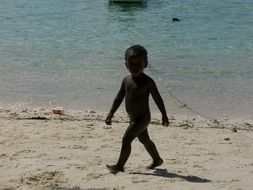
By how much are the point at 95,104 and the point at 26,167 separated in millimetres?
4550

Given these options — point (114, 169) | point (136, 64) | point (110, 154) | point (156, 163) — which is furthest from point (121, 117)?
point (136, 64)

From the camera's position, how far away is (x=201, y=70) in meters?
14.0

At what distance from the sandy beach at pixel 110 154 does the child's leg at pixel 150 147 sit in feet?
0.31

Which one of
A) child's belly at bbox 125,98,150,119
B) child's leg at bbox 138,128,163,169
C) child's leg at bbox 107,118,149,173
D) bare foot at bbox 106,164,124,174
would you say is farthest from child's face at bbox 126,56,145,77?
bare foot at bbox 106,164,124,174

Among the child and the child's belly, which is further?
the child's belly

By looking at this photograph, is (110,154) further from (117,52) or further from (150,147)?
(117,52)

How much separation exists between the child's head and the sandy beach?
105 cm

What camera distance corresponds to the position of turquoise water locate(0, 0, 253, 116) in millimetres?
10922

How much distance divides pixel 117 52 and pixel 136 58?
11.7 metres

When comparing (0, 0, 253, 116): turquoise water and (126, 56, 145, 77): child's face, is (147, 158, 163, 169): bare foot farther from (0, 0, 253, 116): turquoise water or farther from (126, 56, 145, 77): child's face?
(0, 0, 253, 116): turquoise water

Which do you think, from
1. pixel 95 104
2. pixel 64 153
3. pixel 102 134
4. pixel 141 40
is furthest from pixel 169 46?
pixel 64 153

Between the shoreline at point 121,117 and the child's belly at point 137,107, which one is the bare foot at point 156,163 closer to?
the child's belly at point 137,107

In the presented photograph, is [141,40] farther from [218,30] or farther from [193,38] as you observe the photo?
[218,30]

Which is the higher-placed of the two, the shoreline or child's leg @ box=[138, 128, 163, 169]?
child's leg @ box=[138, 128, 163, 169]
